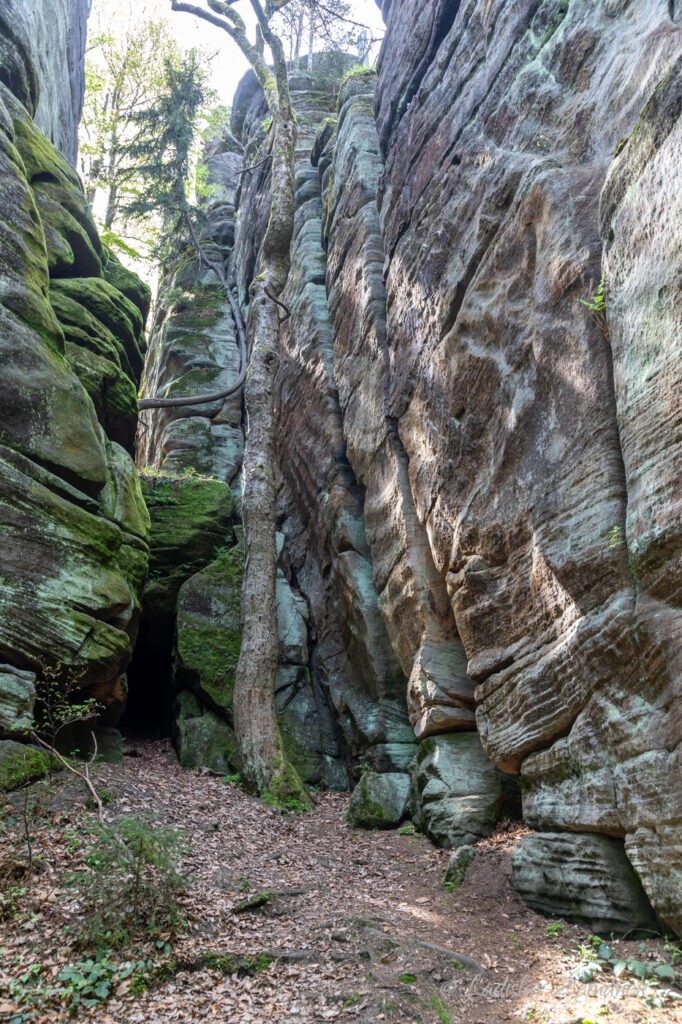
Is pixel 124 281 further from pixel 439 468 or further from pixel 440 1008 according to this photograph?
pixel 440 1008

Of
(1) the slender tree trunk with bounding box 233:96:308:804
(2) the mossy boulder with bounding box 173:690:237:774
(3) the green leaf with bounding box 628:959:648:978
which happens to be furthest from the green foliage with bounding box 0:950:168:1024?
(2) the mossy boulder with bounding box 173:690:237:774

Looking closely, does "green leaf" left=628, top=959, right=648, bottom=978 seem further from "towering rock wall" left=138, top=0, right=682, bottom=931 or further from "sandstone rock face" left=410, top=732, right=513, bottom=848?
"sandstone rock face" left=410, top=732, right=513, bottom=848

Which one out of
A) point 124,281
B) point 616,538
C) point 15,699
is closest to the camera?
point 616,538

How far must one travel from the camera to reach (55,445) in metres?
9.62

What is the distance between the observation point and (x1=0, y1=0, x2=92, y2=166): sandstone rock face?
1263cm

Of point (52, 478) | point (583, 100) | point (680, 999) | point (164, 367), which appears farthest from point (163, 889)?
point (164, 367)

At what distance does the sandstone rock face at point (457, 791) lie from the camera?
806cm

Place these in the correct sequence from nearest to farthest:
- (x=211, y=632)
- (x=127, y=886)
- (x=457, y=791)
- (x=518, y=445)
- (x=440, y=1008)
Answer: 1. (x=440, y=1008)
2. (x=127, y=886)
3. (x=518, y=445)
4. (x=457, y=791)
5. (x=211, y=632)

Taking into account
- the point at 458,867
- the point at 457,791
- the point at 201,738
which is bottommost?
the point at 458,867

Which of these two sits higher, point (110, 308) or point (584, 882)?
point (110, 308)

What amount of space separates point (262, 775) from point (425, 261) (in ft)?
28.5

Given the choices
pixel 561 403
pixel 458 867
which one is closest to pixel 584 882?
pixel 458 867

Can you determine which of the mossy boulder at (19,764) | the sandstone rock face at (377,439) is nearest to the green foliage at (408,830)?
the sandstone rock face at (377,439)

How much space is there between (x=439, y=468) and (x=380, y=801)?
501 cm
